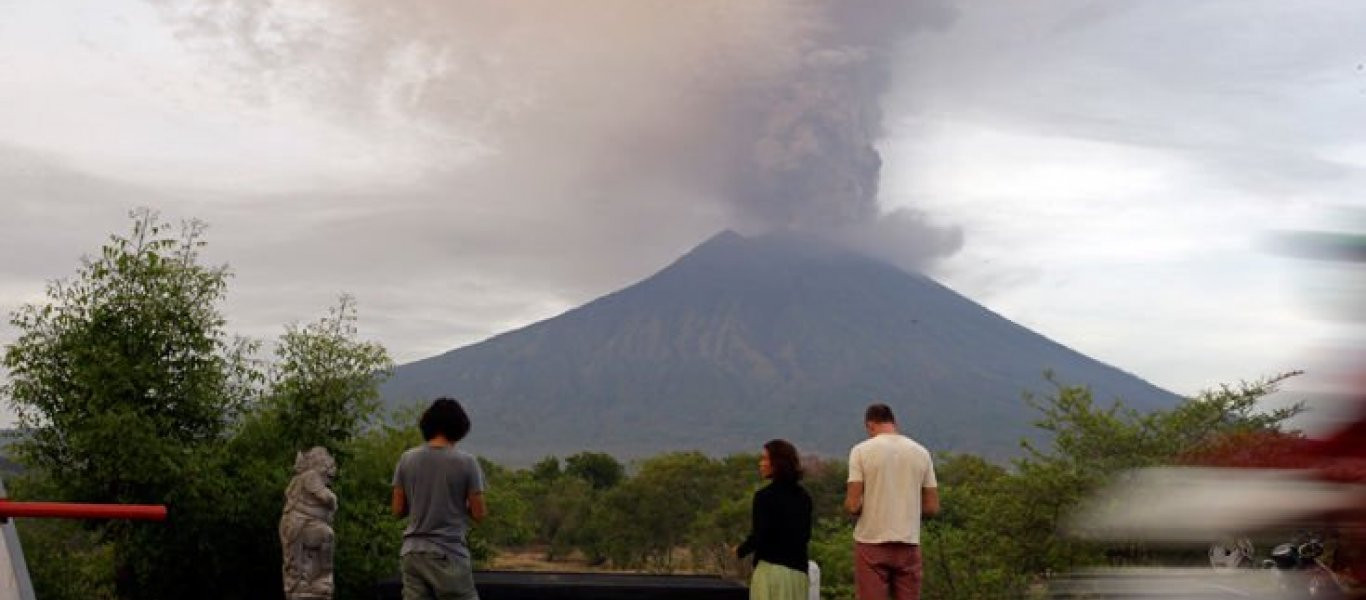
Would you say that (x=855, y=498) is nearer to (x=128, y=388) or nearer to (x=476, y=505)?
(x=476, y=505)

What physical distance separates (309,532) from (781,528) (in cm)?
849

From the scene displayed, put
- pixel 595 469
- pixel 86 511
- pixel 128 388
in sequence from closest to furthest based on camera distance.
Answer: pixel 86 511, pixel 128 388, pixel 595 469

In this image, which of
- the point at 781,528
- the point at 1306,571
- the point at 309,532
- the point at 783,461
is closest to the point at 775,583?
the point at 781,528

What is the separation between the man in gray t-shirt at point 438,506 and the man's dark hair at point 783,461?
Answer: 196cm

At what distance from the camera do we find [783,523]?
9000mm

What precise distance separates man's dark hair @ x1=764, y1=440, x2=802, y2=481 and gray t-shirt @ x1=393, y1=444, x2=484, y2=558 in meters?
1.97

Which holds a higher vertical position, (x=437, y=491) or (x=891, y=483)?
(x=891, y=483)

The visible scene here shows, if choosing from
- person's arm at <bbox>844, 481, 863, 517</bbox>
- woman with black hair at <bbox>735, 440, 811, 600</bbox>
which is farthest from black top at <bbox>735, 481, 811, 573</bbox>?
person's arm at <bbox>844, 481, 863, 517</bbox>

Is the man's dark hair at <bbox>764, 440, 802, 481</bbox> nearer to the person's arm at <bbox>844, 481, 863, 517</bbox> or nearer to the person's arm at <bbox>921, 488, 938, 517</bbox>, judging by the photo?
the person's arm at <bbox>844, 481, 863, 517</bbox>

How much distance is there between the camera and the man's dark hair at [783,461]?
901 cm

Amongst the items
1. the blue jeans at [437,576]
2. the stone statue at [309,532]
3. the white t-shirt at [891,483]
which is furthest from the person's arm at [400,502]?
the stone statue at [309,532]

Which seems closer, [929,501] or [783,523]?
[783,523]

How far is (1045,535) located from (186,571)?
77.4 feet

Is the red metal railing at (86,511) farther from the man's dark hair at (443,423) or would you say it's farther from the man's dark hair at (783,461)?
the man's dark hair at (783,461)
